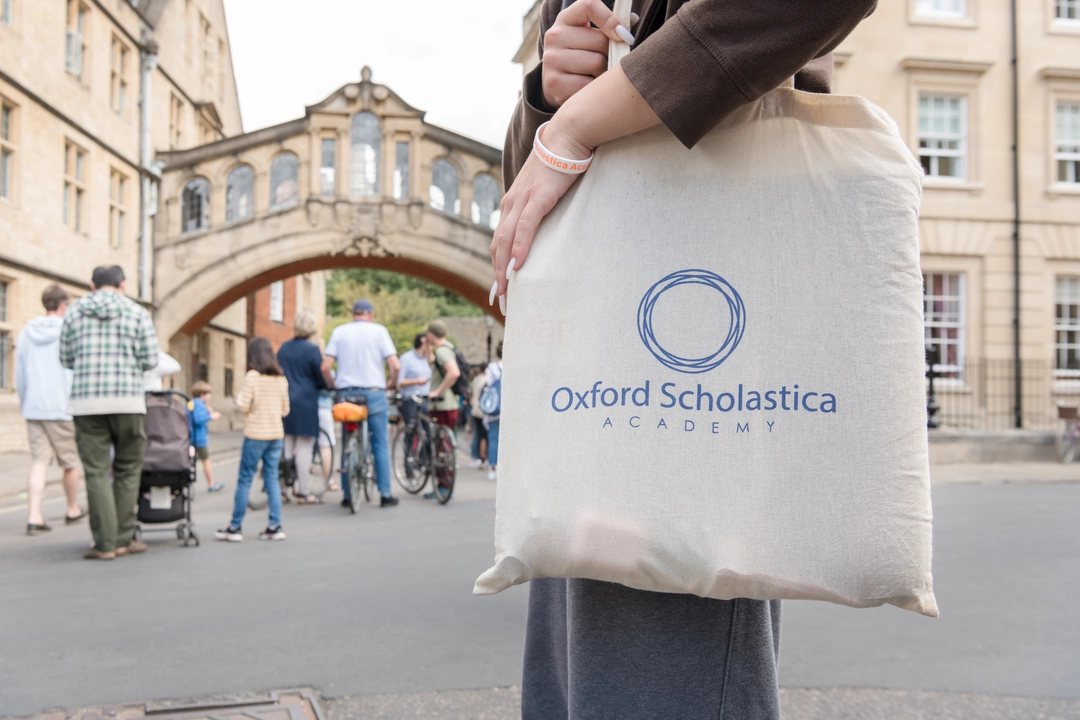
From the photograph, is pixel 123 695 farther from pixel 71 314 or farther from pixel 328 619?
pixel 71 314

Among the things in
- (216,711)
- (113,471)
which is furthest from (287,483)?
(216,711)

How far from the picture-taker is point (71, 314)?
653cm

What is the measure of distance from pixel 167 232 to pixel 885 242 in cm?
2539

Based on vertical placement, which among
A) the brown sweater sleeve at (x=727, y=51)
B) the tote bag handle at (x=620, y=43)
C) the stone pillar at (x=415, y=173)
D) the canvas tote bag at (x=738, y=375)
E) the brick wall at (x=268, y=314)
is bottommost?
the canvas tote bag at (x=738, y=375)

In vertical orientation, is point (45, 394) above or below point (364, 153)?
below

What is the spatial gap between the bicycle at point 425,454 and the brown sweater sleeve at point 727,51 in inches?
325

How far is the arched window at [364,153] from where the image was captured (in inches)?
996

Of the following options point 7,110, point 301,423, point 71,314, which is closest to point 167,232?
point 7,110

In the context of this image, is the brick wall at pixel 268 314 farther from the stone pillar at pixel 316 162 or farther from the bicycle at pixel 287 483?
the bicycle at pixel 287 483

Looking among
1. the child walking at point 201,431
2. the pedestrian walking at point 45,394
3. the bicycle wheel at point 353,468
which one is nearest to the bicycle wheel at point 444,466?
the bicycle wheel at point 353,468

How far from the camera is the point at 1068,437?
52.0 feet

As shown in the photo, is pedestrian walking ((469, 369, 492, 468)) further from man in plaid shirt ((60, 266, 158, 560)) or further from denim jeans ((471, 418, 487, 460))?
man in plaid shirt ((60, 266, 158, 560))

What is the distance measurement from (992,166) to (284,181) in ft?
56.2

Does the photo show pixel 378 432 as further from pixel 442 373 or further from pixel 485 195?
pixel 485 195
